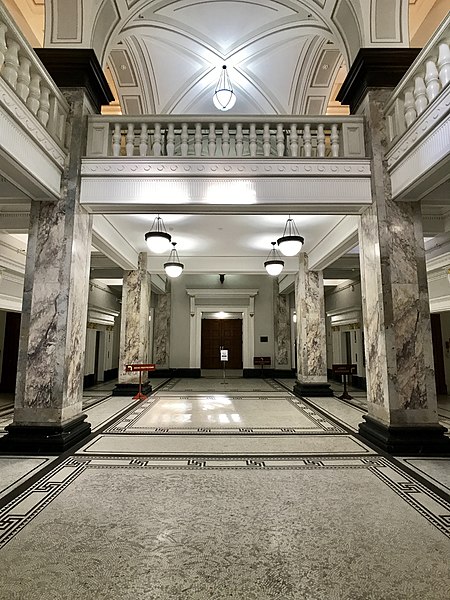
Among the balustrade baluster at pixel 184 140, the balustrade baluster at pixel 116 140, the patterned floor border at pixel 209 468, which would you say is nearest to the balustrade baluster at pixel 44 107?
the balustrade baluster at pixel 116 140

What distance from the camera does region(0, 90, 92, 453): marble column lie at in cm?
405

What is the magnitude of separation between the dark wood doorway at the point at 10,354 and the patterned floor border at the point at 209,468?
287 inches

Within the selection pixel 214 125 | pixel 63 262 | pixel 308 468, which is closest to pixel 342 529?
pixel 308 468

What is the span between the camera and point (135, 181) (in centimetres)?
470

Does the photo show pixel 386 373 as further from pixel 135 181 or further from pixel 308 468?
pixel 135 181

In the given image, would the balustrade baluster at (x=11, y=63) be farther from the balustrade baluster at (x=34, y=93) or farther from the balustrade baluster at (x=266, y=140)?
the balustrade baluster at (x=266, y=140)

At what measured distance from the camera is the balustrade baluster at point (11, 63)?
11.1 feet

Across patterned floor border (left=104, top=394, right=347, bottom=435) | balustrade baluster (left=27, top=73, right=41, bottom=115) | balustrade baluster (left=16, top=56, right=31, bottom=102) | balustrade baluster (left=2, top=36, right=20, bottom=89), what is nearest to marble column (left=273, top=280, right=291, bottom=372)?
patterned floor border (left=104, top=394, right=347, bottom=435)

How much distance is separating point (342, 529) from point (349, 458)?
1.63 meters

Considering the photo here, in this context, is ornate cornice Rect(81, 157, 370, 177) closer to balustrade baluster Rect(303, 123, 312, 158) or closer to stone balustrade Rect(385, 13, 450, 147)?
balustrade baluster Rect(303, 123, 312, 158)

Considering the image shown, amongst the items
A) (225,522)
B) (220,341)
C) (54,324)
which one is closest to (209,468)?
(225,522)

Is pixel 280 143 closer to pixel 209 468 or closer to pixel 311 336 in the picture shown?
pixel 209 468

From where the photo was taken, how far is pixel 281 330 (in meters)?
14.9

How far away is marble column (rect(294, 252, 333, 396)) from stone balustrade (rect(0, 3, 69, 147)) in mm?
6330
